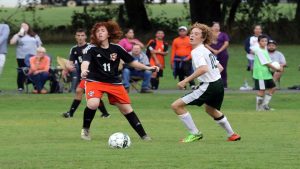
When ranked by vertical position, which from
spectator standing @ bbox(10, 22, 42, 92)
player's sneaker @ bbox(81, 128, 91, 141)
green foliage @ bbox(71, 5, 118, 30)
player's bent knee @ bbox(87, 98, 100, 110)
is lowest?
green foliage @ bbox(71, 5, 118, 30)

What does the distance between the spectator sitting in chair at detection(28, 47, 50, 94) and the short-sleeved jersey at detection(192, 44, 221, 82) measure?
12.6 m

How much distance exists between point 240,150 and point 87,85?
2.82m

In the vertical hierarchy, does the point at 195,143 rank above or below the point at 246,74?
above

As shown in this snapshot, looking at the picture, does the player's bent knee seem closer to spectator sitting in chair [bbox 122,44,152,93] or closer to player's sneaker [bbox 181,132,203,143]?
player's sneaker [bbox 181,132,203,143]

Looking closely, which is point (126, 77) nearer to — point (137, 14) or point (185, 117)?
point (185, 117)

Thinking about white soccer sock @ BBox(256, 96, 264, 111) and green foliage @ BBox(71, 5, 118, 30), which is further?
green foliage @ BBox(71, 5, 118, 30)

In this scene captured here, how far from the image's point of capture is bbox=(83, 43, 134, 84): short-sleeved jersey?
1372 centimetres

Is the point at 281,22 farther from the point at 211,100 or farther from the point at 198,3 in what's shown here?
the point at 211,100

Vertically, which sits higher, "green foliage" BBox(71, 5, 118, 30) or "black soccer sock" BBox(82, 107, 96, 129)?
"black soccer sock" BBox(82, 107, 96, 129)

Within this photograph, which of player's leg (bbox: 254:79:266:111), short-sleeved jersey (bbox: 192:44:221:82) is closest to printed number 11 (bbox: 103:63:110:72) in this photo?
short-sleeved jersey (bbox: 192:44:221:82)

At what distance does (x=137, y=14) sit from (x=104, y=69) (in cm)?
3393

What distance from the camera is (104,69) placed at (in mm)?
13711

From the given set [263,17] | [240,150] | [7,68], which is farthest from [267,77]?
[263,17]

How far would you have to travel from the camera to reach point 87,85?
45.2 feet
